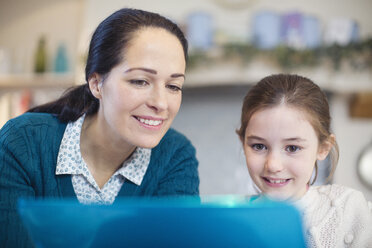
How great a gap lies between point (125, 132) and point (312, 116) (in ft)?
1.70

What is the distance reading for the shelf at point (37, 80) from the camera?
3342 millimetres

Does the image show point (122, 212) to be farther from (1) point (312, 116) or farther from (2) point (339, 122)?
(2) point (339, 122)

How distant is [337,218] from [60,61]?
9.53ft

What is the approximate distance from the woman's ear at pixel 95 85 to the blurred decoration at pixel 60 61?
2.39 m

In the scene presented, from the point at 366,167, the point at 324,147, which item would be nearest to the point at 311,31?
the point at 366,167

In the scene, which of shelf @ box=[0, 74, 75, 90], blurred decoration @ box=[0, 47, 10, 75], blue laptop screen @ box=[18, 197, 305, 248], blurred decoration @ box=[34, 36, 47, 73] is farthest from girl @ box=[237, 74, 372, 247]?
blurred decoration @ box=[0, 47, 10, 75]

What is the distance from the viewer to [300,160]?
1079 millimetres

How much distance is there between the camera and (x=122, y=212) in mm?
522

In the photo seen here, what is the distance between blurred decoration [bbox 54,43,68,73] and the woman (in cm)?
220

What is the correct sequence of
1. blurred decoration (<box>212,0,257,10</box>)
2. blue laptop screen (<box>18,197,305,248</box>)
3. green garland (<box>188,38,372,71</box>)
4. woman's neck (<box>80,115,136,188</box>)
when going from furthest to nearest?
blurred decoration (<box>212,0,257,10</box>) → green garland (<box>188,38,372,71</box>) → woman's neck (<box>80,115,136,188</box>) → blue laptop screen (<box>18,197,305,248</box>)

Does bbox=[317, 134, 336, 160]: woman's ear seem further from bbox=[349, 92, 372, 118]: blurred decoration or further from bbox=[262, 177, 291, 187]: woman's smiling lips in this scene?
bbox=[349, 92, 372, 118]: blurred decoration

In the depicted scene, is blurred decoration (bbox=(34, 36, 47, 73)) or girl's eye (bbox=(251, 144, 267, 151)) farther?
blurred decoration (bbox=(34, 36, 47, 73))

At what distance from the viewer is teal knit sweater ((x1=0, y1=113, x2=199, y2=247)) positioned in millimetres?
998

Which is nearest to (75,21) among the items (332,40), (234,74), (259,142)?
(234,74)
